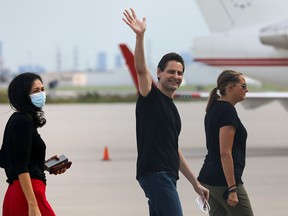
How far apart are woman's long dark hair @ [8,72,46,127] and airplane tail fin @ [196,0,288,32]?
58.8 ft

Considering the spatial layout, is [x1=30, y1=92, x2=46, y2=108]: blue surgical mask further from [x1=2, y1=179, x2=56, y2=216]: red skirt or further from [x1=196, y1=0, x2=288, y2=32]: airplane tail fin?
[x1=196, y1=0, x2=288, y2=32]: airplane tail fin

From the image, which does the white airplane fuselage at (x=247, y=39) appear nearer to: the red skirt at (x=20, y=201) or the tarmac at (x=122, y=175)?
the tarmac at (x=122, y=175)

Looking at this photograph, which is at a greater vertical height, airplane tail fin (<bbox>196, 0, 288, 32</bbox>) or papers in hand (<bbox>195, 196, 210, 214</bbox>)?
airplane tail fin (<bbox>196, 0, 288, 32</bbox>)

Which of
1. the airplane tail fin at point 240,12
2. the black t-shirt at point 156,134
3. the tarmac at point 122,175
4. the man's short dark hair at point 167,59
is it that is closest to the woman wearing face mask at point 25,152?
the black t-shirt at point 156,134

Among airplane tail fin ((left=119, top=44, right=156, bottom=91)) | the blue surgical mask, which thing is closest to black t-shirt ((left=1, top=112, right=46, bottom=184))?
the blue surgical mask

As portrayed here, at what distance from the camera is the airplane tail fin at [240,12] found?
2450cm

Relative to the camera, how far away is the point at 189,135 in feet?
93.7

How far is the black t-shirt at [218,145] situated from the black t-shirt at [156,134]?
2.24ft

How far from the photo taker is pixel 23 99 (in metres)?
6.95

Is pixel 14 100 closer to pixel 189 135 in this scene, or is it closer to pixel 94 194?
pixel 94 194

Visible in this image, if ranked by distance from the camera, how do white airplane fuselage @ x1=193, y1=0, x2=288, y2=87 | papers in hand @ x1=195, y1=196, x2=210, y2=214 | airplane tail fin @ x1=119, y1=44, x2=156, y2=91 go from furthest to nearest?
white airplane fuselage @ x1=193, y1=0, x2=288, y2=87 → airplane tail fin @ x1=119, y1=44, x2=156, y2=91 → papers in hand @ x1=195, y1=196, x2=210, y2=214

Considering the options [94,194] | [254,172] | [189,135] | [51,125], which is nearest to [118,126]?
[51,125]

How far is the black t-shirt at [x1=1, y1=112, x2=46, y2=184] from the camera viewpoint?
6809 mm

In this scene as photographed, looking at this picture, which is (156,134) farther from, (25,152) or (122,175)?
(122,175)
